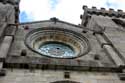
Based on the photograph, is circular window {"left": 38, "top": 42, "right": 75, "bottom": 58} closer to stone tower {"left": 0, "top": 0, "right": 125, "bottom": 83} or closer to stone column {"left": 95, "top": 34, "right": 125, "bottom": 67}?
stone tower {"left": 0, "top": 0, "right": 125, "bottom": 83}

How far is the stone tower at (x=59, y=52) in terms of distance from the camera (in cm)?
1133

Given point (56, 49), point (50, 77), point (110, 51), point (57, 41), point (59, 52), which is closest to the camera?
point (50, 77)

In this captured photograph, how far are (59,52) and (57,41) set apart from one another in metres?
1.47

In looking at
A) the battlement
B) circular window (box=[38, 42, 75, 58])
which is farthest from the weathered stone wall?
the battlement

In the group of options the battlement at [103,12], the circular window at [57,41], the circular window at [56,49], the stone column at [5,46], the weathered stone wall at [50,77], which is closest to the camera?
the weathered stone wall at [50,77]

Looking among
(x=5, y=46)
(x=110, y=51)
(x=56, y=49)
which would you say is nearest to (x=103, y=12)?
(x=56, y=49)

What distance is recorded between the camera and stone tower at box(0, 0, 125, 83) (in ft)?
37.2

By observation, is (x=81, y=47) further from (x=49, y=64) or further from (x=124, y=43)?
(x=49, y=64)

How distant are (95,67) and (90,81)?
120cm

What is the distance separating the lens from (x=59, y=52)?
15570mm

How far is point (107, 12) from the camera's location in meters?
24.9

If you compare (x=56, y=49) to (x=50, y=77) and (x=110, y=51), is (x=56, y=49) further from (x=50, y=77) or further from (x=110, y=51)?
(x=50, y=77)

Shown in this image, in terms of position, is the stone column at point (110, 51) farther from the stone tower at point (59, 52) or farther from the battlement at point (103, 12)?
the battlement at point (103, 12)

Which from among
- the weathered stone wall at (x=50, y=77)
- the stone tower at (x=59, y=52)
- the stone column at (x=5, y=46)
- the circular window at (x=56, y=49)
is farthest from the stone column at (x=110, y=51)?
the stone column at (x=5, y=46)
